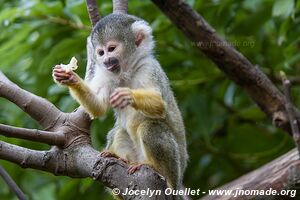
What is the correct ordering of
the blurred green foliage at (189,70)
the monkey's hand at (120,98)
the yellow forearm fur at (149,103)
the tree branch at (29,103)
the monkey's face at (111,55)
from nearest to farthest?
1. the tree branch at (29,103)
2. the monkey's hand at (120,98)
3. the yellow forearm fur at (149,103)
4. the monkey's face at (111,55)
5. the blurred green foliage at (189,70)

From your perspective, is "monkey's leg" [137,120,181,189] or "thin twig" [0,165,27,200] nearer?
"thin twig" [0,165,27,200]

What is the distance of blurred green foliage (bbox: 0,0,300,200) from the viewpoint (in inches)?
218

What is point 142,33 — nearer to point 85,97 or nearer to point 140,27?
point 140,27

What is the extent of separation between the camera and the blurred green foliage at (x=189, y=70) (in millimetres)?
5543

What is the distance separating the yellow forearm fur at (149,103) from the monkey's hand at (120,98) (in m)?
0.10

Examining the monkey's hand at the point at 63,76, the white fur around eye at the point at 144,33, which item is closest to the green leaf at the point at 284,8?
the white fur around eye at the point at 144,33

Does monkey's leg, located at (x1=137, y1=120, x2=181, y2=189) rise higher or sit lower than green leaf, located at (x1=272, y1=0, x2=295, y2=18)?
lower

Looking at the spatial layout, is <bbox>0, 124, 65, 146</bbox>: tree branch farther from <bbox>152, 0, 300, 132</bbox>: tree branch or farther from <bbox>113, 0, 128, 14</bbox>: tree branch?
<bbox>152, 0, 300, 132</bbox>: tree branch

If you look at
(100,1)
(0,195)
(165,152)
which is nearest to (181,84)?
(100,1)

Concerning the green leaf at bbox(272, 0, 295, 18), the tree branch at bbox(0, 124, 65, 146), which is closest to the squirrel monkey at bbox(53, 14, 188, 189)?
the tree branch at bbox(0, 124, 65, 146)

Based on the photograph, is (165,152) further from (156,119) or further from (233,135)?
(233,135)

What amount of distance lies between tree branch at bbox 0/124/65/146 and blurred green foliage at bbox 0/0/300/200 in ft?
5.06

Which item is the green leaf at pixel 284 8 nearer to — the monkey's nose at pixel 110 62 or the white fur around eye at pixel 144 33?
the white fur around eye at pixel 144 33

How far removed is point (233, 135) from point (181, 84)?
32.2 inches
